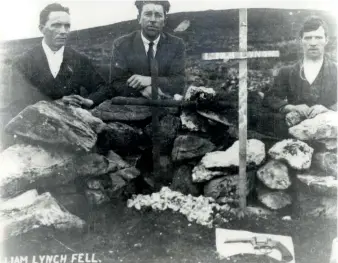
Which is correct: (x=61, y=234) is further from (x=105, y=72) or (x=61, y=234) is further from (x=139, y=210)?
(x=105, y=72)

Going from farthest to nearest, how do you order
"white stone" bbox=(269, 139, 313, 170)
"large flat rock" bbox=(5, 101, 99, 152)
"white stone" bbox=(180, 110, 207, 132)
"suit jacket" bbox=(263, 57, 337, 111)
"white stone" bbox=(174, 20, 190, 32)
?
"white stone" bbox=(174, 20, 190, 32), "white stone" bbox=(180, 110, 207, 132), "suit jacket" bbox=(263, 57, 337, 111), "white stone" bbox=(269, 139, 313, 170), "large flat rock" bbox=(5, 101, 99, 152)

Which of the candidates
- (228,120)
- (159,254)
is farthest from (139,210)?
(228,120)

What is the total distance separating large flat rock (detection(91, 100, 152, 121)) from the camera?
Answer: 3971 mm

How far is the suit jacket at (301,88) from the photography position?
3826 mm

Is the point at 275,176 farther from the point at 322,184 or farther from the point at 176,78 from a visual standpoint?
the point at 176,78

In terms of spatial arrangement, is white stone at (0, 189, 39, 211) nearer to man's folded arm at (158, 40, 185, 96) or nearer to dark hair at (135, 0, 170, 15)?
man's folded arm at (158, 40, 185, 96)

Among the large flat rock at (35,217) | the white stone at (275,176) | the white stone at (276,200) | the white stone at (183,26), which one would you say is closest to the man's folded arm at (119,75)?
the white stone at (183,26)

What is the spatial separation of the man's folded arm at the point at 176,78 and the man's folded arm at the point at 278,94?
0.96m

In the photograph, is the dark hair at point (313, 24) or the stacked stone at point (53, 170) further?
the dark hair at point (313, 24)

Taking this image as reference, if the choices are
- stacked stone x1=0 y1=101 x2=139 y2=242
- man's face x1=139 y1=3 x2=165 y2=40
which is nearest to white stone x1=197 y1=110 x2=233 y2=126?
man's face x1=139 y1=3 x2=165 y2=40

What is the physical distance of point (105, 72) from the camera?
4188 millimetres

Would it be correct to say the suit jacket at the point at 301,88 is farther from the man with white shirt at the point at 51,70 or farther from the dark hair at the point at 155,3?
the man with white shirt at the point at 51,70

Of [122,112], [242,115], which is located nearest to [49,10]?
[122,112]

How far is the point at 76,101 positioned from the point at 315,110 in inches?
A: 97.9
